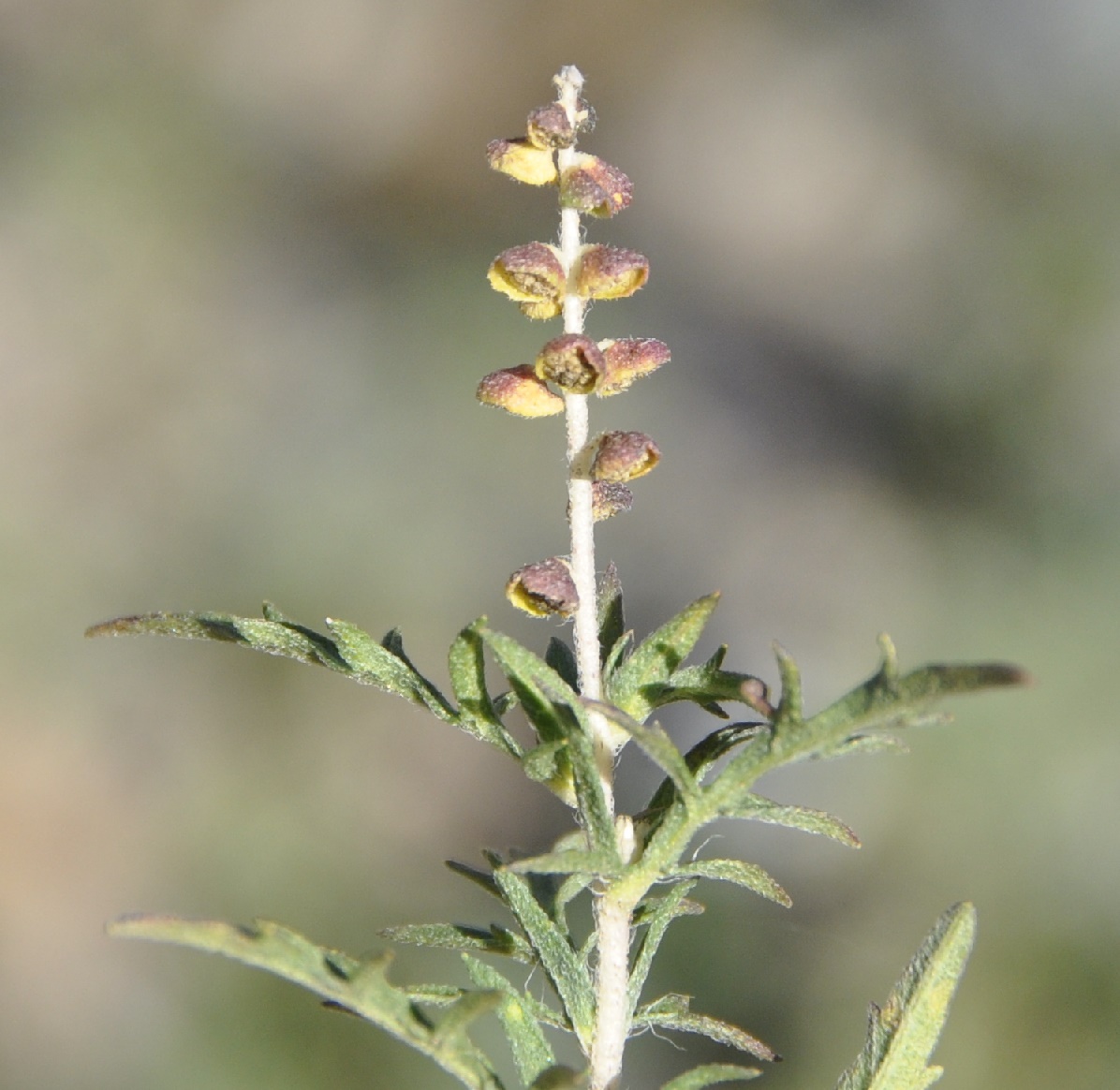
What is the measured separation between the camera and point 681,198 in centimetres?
916

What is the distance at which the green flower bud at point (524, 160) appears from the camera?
1189 millimetres

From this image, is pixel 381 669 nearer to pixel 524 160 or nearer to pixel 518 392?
pixel 518 392

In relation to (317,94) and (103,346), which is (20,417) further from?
(317,94)

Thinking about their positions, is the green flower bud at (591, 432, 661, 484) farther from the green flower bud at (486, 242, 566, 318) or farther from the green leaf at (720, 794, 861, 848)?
the green leaf at (720, 794, 861, 848)

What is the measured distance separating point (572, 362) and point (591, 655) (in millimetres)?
305

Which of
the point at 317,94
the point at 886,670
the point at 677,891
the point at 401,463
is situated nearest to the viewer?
the point at 886,670

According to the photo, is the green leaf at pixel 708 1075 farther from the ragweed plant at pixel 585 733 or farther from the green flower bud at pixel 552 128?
the green flower bud at pixel 552 128

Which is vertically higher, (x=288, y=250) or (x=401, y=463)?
(x=288, y=250)

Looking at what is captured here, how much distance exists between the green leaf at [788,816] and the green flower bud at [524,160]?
0.70 m

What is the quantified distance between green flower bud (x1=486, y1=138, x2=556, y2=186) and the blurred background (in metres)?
→ 4.27

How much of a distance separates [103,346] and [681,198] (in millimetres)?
4805

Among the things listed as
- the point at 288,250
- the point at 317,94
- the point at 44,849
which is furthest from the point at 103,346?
the point at 44,849

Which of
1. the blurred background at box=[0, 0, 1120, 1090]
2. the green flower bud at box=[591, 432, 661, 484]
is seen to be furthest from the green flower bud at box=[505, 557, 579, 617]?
the blurred background at box=[0, 0, 1120, 1090]

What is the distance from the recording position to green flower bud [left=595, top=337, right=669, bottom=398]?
1170 millimetres
